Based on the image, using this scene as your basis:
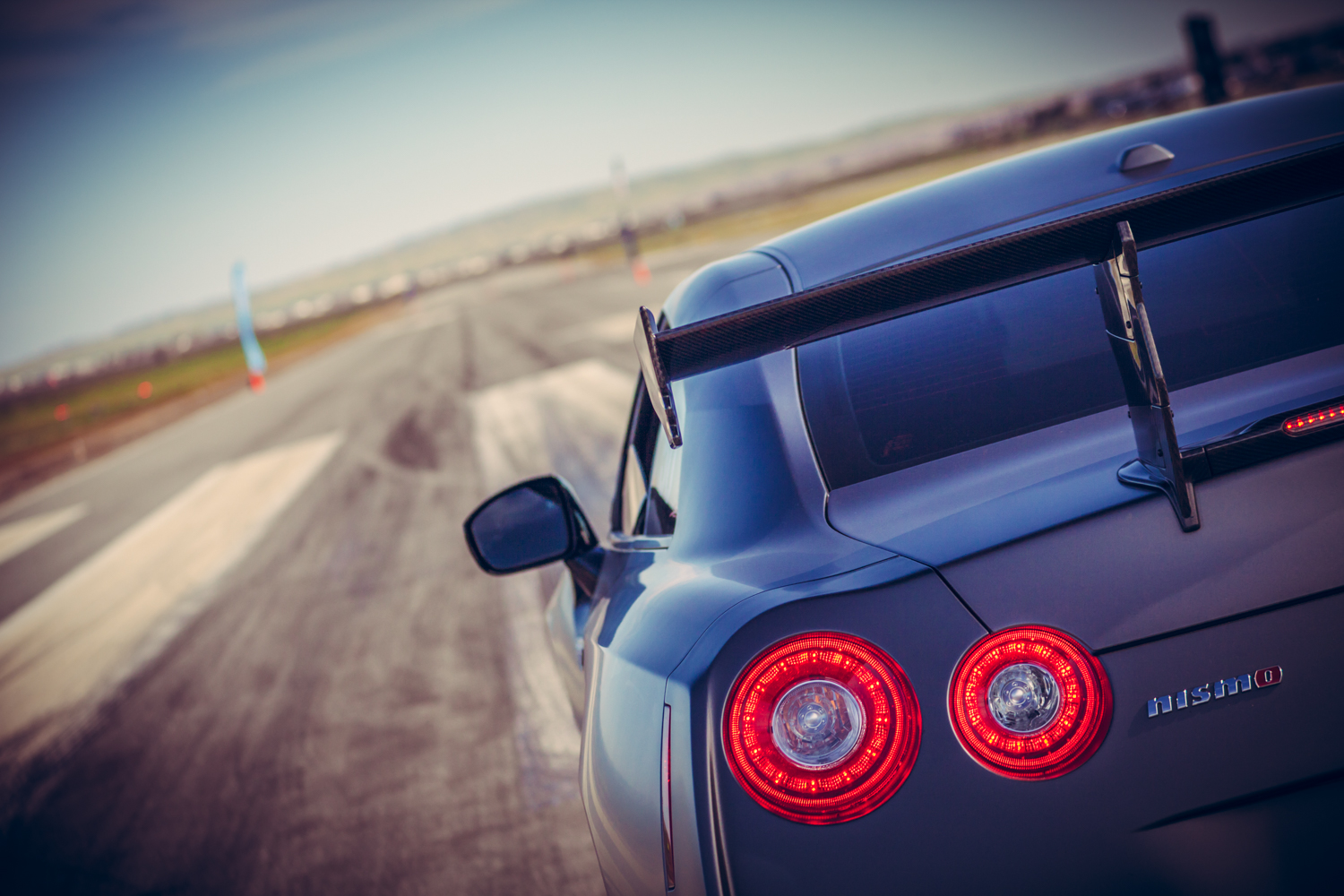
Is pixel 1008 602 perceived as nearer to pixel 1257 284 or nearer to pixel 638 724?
pixel 638 724

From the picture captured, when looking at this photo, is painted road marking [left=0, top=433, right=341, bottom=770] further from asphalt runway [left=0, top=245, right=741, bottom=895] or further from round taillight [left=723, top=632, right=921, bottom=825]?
round taillight [left=723, top=632, right=921, bottom=825]

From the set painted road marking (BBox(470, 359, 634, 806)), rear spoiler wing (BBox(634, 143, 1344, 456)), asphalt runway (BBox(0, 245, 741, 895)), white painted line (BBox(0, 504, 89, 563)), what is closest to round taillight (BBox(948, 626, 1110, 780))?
rear spoiler wing (BBox(634, 143, 1344, 456))

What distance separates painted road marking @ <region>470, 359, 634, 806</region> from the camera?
4.12 m

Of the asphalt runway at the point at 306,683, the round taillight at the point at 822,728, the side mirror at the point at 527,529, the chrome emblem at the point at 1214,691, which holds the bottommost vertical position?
the asphalt runway at the point at 306,683

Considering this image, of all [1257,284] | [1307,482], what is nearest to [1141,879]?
[1307,482]

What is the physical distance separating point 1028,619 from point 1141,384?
1.35ft

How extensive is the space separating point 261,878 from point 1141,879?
342 cm

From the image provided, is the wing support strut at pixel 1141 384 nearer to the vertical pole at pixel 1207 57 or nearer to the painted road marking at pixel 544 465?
the painted road marking at pixel 544 465

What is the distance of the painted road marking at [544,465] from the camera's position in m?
4.12

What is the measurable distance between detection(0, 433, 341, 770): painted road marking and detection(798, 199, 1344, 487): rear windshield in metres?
5.69

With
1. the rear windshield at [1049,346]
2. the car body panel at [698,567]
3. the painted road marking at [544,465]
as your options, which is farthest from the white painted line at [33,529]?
the rear windshield at [1049,346]

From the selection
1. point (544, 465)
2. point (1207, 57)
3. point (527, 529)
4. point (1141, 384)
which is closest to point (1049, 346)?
point (1141, 384)

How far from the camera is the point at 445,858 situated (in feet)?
11.5

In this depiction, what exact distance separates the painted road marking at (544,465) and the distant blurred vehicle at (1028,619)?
96.3 inches
